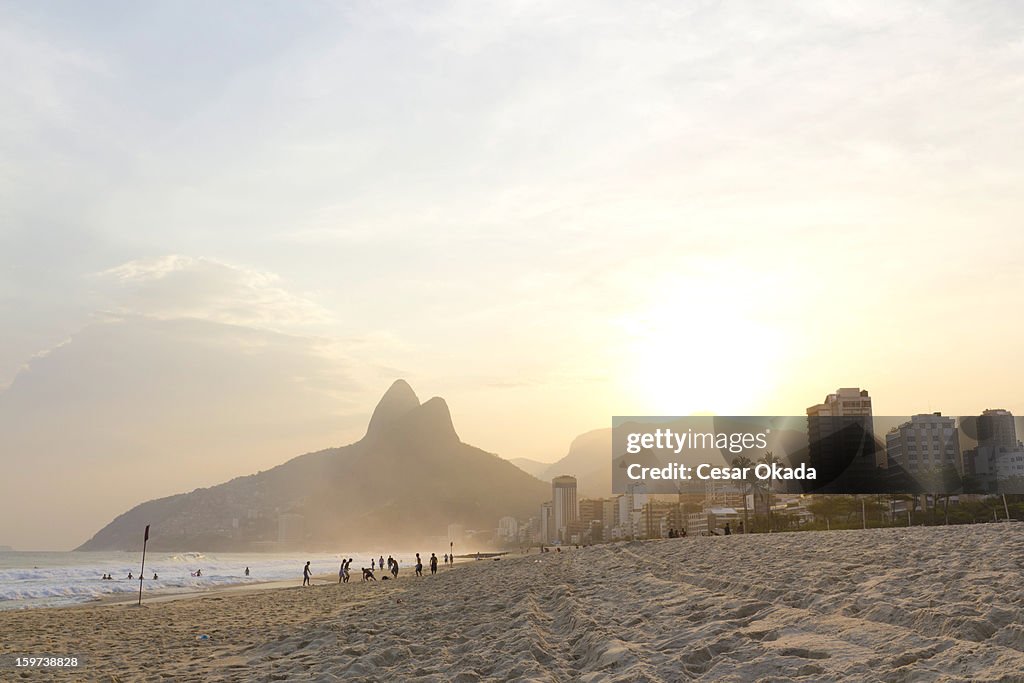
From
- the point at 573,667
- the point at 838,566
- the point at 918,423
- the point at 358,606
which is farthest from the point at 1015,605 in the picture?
the point at 918,423

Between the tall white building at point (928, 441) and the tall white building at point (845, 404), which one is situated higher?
the tall white building at point (845, 404)

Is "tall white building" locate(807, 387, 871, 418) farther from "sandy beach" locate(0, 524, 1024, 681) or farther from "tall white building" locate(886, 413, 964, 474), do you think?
"sandy beach" locate(0, 524, 1024, 681)

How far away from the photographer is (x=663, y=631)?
9.62m

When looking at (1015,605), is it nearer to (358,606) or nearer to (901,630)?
(901,630)

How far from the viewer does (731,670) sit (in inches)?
268

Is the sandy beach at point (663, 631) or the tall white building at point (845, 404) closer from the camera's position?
the sandy beach at point (663, 631)

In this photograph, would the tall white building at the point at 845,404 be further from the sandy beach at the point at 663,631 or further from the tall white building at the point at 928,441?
the sandy beach at the point at 663,631

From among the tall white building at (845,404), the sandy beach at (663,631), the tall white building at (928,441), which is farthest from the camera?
the tall white building at (845,404)

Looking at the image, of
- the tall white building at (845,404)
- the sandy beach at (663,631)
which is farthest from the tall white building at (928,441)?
the sandy beach at (663,631)

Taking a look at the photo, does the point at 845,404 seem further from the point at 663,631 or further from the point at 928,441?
the point at 663,631

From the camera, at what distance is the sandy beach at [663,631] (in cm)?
684

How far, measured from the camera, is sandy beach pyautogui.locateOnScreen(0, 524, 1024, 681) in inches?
269

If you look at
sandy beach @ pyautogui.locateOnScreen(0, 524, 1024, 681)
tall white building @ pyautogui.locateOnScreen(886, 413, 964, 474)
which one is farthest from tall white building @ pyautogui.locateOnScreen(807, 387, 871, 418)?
sandy beach @ pyautogui.locateOnScreen(0, 524, 1024, 681)

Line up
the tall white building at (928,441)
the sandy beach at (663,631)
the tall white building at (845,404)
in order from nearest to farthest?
the sandy beach at (663,631)
the tall white building at (928,441)
the tall white building at (845,404)
